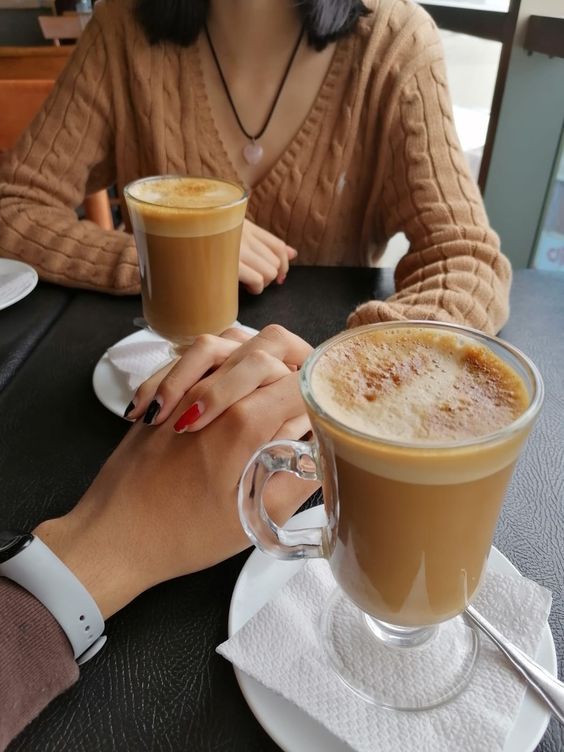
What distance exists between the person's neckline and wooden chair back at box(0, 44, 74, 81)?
157cm

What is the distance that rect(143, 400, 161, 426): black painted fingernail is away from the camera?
61cm

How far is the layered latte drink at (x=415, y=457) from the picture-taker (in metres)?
0.41

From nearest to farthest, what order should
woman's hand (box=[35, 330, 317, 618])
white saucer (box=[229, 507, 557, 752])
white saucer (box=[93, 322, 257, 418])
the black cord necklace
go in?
white saucer (box=[229, 507, 557, 752]), woman's hand (box=[35, 330, 317, 618]), white saucer (box=[93, 322, 257, 418]), the black cord necklace

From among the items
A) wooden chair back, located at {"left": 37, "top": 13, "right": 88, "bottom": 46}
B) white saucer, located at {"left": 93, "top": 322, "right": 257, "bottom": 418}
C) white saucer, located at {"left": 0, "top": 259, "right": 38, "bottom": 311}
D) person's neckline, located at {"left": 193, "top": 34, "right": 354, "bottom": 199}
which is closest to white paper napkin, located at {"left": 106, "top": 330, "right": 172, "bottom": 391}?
white saucer, located at {"left": 93, "top": 322, "right": 257, "bottom": 418}

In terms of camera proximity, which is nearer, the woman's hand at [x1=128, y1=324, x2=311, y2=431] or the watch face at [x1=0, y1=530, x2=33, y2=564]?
the watch face at [x1=0, y1=530, x2=33, y2=564]

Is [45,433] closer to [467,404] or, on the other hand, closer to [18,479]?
[18,479]

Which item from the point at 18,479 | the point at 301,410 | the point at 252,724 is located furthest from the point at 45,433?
the point at 252,724

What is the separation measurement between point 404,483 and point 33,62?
2.95 metres

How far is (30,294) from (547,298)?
0.89 metres

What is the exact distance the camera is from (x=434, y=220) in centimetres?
112

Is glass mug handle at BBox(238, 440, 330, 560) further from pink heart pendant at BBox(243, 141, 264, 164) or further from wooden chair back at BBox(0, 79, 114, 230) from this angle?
wooden chair back at BBox(0, 79, 114, 230)

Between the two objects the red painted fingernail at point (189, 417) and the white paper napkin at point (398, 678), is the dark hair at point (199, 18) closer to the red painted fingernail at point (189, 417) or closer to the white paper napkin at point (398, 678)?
the red painted fingernail at point (189, 417)

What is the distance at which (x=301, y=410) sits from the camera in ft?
1.99

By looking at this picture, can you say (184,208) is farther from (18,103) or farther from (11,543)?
(18,103)
